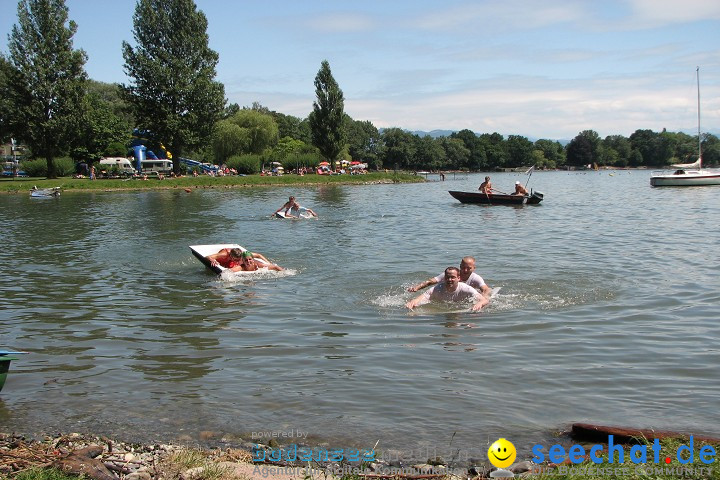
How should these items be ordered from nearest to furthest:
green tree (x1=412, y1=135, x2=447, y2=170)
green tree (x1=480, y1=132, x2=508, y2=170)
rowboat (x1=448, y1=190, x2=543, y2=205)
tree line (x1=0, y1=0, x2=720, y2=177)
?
1. rowboat (x1=448, y1=190, x2=543, y2=205)
2. tree line (x1=0, y1=0, x2=720, y2=177)
3. green tree (x1=412, y1=135, x2=447, y2=170)
4. green tree (x1=480, y1=132, x2=508, y2=170)

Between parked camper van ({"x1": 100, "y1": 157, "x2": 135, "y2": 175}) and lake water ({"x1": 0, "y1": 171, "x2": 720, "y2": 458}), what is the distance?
4794 cm

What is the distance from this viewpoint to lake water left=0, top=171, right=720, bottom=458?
21.5ft

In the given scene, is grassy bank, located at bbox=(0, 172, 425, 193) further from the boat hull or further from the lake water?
the lake water

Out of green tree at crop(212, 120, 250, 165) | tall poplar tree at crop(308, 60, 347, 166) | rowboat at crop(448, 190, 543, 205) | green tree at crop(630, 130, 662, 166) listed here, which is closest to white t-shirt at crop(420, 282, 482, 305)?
rowboat at crop(448, 190, 543, 205)

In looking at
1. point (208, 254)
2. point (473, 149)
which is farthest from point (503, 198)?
point (473, 149)

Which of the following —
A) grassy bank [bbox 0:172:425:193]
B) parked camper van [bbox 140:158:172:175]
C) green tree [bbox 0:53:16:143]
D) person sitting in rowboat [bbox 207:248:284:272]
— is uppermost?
green tree [bbox 0:53:16:143]

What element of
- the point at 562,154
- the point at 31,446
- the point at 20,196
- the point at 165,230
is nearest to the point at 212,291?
the point at 31,446

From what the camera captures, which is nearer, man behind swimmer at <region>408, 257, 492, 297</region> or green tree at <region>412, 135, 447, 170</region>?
man behind swimmer at <region>408, 257, 492, 297</region>

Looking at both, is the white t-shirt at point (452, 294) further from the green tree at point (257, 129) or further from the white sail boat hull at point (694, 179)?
the green tree at point (257, 129)

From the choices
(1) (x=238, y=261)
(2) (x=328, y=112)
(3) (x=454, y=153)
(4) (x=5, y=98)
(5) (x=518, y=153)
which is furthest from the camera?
(5) (x=518, y=153)

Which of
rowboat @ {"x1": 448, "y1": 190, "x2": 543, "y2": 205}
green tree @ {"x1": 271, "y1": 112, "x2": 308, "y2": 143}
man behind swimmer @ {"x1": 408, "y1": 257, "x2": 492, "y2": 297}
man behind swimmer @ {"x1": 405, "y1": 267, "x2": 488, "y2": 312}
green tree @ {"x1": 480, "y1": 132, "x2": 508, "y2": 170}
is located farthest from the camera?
green tree @ {"x1": 480, "y1": 132, "x2": 508, "y2": 170}

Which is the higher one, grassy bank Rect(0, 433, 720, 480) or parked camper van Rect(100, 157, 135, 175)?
parked camper van Rect(100, 157, 135, 175)

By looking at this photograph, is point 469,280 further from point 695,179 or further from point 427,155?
point 427,155

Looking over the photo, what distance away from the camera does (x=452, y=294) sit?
1132 centimetres
